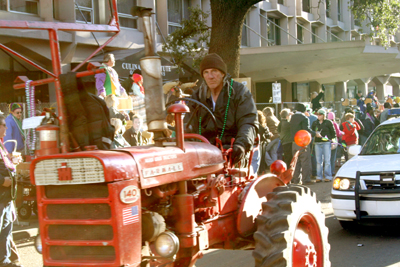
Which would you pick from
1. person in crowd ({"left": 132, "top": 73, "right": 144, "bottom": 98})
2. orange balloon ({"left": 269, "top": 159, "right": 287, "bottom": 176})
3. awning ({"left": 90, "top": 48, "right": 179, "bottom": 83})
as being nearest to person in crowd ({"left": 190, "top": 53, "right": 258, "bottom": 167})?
orange balloon ({"left": 269, "top": 159, "right": 287, "bottom": 176})

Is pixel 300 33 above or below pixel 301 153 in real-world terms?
above

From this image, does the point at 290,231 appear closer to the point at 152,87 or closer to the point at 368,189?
the point at 152,87

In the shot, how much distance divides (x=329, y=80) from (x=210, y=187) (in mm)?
31263

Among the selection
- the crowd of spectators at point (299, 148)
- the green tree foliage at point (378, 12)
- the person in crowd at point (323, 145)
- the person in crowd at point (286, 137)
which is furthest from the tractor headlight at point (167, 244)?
the green tree foliage at point (378, 12)

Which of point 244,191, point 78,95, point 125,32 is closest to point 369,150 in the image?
point 244,191

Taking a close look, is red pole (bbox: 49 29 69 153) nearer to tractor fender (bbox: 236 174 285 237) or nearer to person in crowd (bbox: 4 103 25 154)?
tractor fender (bbox: 236 174 285 237)

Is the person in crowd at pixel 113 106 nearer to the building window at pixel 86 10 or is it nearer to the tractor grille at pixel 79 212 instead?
the tractor grille at pixel 79 212

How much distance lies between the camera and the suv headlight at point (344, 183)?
7.25 metres

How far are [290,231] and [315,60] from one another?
20.6 meters

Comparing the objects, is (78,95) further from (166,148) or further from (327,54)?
(327,54)

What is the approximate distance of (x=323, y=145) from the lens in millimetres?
13828

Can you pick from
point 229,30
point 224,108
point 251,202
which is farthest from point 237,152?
Result: point 229,30

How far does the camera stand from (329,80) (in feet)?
111

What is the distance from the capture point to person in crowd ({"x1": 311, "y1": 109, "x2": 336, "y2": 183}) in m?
13.8
